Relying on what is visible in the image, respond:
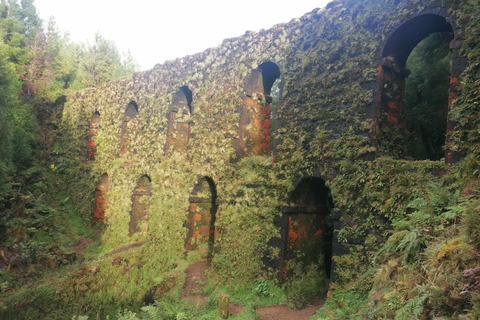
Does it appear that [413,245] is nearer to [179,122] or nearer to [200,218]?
[200,218]

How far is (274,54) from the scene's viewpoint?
361 inches

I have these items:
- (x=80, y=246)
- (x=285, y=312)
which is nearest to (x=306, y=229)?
(x=285, y=312)

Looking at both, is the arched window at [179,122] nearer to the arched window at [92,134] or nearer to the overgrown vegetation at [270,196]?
the overgrown vegetation at [270,196]

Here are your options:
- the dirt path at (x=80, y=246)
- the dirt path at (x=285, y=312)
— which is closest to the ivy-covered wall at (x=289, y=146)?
the dirt path at (x=80, y=246)

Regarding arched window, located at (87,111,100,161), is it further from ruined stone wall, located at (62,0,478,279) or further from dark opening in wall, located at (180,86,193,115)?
dark opening in wall, located at (180,86,193,115)

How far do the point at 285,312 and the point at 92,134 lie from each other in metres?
13.7

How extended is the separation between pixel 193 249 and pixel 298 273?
3.95m

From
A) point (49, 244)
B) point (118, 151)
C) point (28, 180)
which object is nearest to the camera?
point (49, 244)

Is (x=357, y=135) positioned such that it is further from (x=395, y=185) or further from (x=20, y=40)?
(x=20, y=40)

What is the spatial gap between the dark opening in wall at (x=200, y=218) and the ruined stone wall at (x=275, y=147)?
0.21 meters

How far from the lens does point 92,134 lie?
1705 cm

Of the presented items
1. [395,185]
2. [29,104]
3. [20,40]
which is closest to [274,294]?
[395,185]

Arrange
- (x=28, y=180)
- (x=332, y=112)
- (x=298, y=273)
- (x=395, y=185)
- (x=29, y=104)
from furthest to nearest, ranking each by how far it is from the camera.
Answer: (x=29, y=104)
(x=28, y=180)
(x=298, y=273)
(x=332, y=112)
(x=395, y=185)

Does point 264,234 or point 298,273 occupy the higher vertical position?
point 264,234
